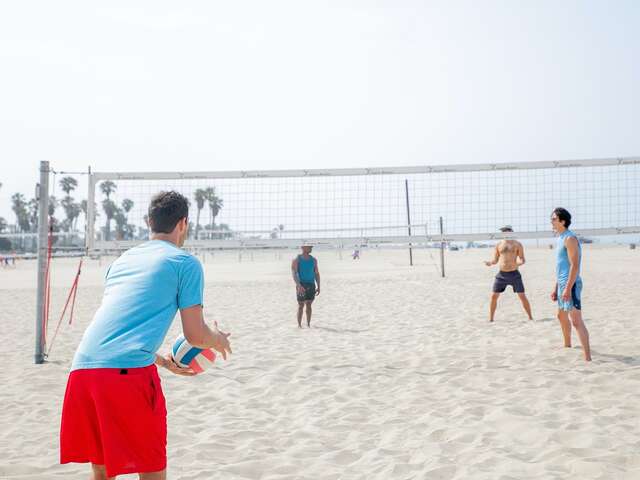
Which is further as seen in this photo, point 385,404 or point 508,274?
point 508,274

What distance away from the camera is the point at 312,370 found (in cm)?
519

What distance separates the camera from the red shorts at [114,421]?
1.79 meters

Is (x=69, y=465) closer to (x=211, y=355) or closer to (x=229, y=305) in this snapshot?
(x=211, y=355)

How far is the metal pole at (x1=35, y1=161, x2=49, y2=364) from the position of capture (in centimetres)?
552

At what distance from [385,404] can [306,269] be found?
415 cm

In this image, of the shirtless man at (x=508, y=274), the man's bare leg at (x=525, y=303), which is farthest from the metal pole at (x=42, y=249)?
the man's bare leg at (x=525, y=303)

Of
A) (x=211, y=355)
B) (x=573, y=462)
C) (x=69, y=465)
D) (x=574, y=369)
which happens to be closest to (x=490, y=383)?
(x=574, y=369)

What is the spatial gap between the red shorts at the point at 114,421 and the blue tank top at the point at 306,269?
6.18m

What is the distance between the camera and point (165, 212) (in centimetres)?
206

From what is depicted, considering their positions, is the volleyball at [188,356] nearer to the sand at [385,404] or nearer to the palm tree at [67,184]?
the sand at [385,404]

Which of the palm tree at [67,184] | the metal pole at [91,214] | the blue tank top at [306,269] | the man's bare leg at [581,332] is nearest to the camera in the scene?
the man's bare leg at [581,332]

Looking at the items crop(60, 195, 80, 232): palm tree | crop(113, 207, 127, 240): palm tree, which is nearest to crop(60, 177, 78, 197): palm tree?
crop(60, 195, 80, 232): palm tree

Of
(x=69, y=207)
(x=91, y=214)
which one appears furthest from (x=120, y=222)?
(x=69, y=207)

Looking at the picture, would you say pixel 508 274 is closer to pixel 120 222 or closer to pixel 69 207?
pixel 120 222
